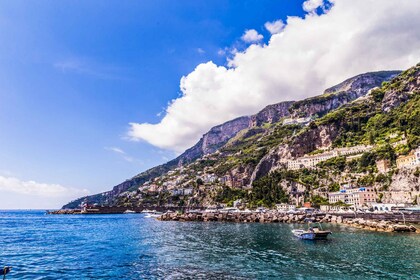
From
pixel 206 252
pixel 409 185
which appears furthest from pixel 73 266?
pixel 409 185

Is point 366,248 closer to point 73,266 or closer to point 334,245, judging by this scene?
point 334,245

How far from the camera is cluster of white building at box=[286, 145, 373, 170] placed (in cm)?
15962

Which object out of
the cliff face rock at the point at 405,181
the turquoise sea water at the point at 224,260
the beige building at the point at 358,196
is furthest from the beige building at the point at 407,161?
the turquoise sea water at the point at 224,260

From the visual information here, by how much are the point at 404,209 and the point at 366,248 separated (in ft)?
184

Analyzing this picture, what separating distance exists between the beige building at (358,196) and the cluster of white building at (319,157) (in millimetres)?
41186

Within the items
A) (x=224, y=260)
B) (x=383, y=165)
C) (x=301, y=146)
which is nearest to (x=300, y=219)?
(x=383, y=165)

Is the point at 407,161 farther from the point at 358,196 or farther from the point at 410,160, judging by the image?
the point at 358,196

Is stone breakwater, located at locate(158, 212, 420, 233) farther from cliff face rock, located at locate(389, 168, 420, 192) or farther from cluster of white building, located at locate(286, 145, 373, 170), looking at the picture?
cluster of white building, located at locate(286, 145, 373, 170)

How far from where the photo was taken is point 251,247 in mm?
42500

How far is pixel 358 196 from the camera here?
387 feet

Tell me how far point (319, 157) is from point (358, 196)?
5860 centimetres

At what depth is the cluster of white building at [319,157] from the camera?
15962 cm

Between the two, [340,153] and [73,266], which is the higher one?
[340,153]

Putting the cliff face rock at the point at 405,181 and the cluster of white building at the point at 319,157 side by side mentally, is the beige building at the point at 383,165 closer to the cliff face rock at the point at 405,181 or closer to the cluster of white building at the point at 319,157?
the cliff face rock at the point at 405,181
